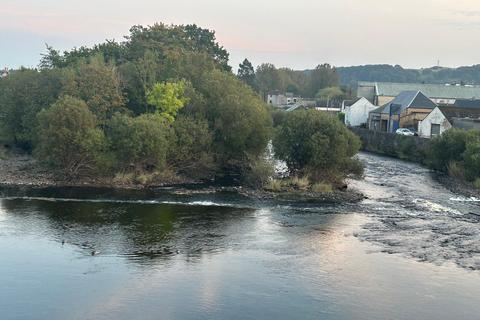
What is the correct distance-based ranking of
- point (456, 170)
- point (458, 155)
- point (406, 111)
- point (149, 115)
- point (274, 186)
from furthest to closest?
point (406, 111), point (458, 155), point (456, 170), point (149, 115), point (274, 186)

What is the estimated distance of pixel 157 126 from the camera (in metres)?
39.0

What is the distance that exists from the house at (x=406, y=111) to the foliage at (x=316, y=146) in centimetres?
2806

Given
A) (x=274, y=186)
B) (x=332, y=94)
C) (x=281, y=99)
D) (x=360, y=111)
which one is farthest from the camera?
(x=281, y=99)

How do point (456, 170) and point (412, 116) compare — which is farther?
point (412, 116)

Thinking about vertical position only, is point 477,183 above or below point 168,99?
below

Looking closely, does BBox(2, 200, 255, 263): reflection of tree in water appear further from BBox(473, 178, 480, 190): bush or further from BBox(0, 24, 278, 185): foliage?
BBox(473, 178, 480, 190): bush

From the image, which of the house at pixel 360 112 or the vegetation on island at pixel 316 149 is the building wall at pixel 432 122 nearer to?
the house at pixel 360 112

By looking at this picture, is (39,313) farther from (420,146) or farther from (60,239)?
(420,146)

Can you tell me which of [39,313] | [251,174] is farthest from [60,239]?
[251,174]

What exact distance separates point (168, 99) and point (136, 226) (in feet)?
61.1

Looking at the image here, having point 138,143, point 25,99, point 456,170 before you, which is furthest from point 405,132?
point 25,99

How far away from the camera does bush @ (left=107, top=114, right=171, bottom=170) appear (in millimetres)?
37969

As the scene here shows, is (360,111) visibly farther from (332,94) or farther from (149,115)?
(149,115)

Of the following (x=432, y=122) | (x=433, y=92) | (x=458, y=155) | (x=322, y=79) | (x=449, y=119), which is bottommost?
(x=458, y=155)
